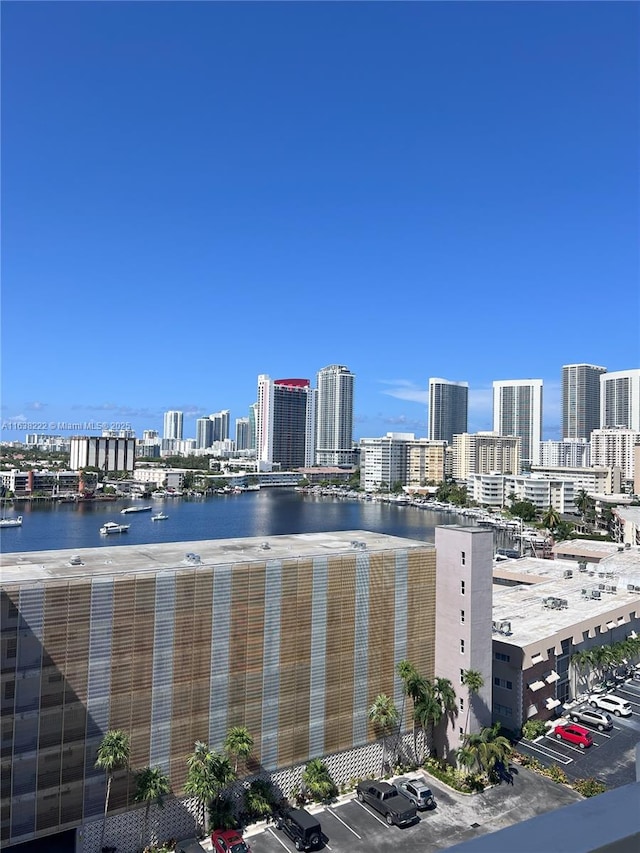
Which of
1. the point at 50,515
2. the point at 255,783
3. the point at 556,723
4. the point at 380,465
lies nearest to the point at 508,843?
the point at 255,783

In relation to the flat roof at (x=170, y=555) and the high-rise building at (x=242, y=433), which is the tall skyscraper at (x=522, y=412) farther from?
the flat roof at (x=170, y=555)

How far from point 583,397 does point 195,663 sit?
61458 mm

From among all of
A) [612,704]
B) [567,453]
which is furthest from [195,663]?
[567,453]

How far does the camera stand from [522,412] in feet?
202

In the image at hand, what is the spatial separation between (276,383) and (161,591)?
55.3 metres

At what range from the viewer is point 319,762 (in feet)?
18.7

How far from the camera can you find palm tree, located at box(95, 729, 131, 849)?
4.53 meters

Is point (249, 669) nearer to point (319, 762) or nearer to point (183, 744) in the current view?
point (183, 744)

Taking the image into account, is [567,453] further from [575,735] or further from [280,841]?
[280,841]

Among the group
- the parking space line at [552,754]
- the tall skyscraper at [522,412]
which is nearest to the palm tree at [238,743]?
the parking space line at [552,754]

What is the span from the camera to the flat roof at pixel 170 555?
16.1 ft

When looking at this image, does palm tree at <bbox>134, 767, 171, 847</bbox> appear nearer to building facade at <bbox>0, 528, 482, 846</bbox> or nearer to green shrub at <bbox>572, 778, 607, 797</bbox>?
building facade at <bbox>0, 528, 482, 846</bbox>

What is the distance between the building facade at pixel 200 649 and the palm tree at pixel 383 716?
0.25 feet

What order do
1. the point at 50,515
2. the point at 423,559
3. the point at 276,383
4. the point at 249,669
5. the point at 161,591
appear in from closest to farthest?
the point at 161,591, the point at 249,669, the point at 423,559, the point at 50,515, the point at 276,383
